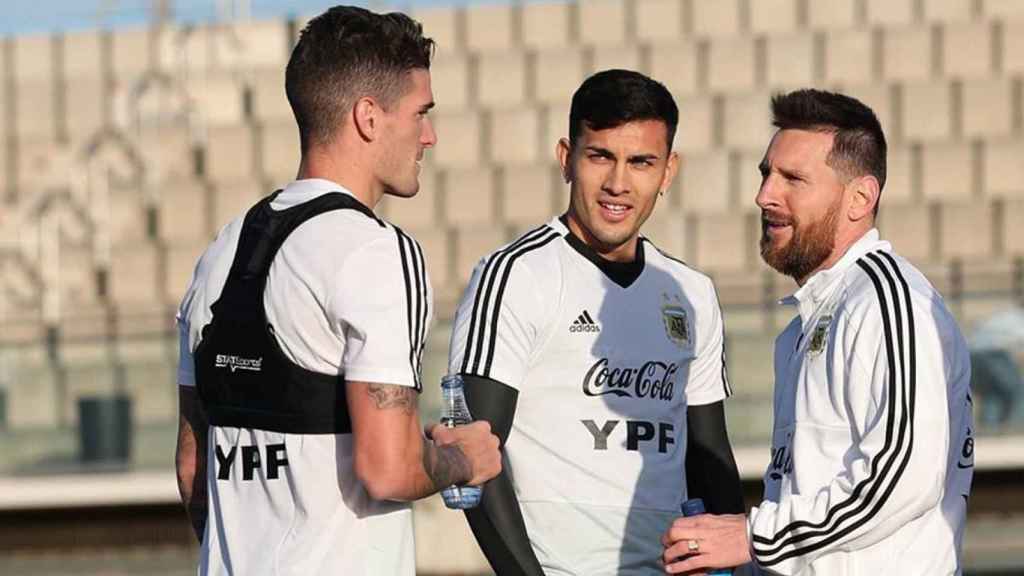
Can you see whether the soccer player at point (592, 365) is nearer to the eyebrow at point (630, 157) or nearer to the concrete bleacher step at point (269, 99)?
the eyebrow at point (630, 157)

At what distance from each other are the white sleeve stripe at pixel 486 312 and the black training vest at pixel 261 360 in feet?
2.71

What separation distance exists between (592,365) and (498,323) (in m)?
0.27

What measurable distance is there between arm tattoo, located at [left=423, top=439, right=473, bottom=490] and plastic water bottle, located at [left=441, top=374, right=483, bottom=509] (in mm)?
28

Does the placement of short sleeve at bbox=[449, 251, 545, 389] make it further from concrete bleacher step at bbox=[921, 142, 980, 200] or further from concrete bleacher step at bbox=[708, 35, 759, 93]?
concrete bleacher step at bbox=[708, 35, 759, 93]

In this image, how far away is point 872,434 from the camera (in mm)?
3484

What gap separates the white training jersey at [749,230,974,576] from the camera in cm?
347

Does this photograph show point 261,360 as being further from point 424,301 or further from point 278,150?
point 278,150

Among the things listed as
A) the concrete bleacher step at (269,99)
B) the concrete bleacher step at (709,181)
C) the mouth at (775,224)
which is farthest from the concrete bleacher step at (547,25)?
the mouth at (775,224)

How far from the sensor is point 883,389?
3.50 m

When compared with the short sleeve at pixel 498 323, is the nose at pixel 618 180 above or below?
above

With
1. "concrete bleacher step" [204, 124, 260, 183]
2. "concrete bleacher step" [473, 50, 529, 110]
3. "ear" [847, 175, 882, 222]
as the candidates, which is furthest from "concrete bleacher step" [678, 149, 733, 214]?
"ear" [847, 175, 882, 222]

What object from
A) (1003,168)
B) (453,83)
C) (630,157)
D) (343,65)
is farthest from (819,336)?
(453,83)

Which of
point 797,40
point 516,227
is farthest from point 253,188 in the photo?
point 797,40

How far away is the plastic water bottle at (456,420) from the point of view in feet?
11.4
